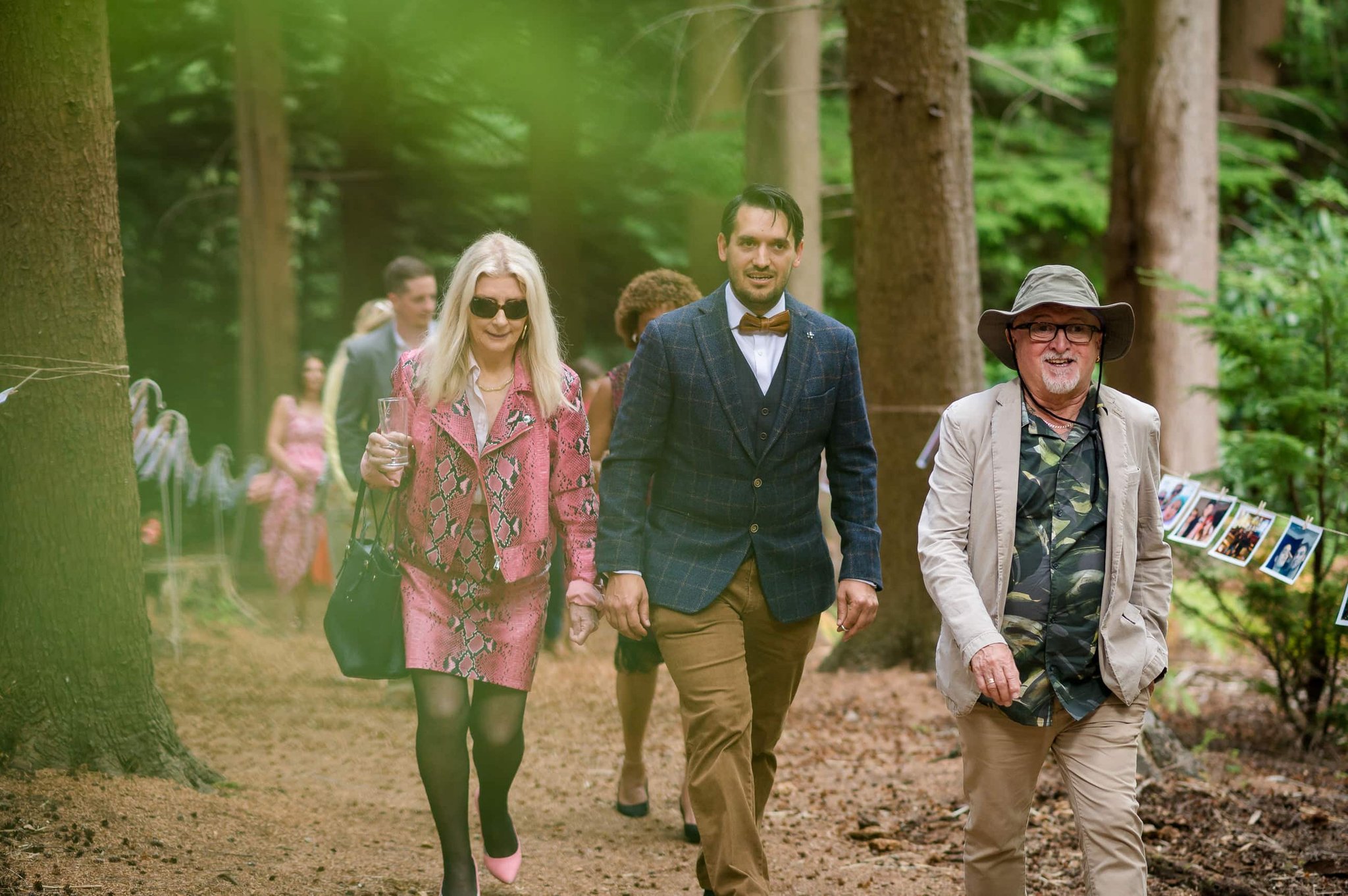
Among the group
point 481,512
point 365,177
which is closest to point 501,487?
point 481,512

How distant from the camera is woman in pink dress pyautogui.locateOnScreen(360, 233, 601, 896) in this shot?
4465 mm

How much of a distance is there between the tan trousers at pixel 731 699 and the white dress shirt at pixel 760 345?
0.62 meters

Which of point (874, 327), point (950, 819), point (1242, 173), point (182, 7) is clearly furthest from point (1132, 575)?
point (1242, 173)

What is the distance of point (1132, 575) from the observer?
3.84m

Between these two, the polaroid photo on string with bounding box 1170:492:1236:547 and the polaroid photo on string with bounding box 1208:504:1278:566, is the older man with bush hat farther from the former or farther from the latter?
the polaroid photo on string with bounding box 1170:492:1236:547

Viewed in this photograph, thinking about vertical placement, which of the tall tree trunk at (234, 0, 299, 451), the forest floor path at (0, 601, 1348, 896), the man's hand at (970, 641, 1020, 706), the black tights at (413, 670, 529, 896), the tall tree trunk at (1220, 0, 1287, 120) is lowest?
the forest floor path at (0, 601, 1348, 896)

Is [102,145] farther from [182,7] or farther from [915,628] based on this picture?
[182,7]

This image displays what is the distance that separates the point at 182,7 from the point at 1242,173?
12.9 metres

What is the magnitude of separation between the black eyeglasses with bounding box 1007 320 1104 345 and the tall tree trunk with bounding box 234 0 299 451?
11.6 metres

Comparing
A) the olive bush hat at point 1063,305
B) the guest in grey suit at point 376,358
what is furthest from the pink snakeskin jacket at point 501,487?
the guest in grey suit at point 376,358

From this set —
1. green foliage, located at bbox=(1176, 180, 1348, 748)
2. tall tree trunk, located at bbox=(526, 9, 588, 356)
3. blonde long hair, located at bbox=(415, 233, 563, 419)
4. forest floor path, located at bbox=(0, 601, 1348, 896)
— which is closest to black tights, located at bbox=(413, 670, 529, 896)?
forest floor path, located at bbox=(0, 601, 1348, 896)

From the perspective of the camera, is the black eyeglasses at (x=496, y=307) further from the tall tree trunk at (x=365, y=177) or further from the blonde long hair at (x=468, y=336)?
the tall tree trunk at (x=365, y=177)

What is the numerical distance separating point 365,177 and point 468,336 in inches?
494

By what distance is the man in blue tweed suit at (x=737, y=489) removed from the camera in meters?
4.36
